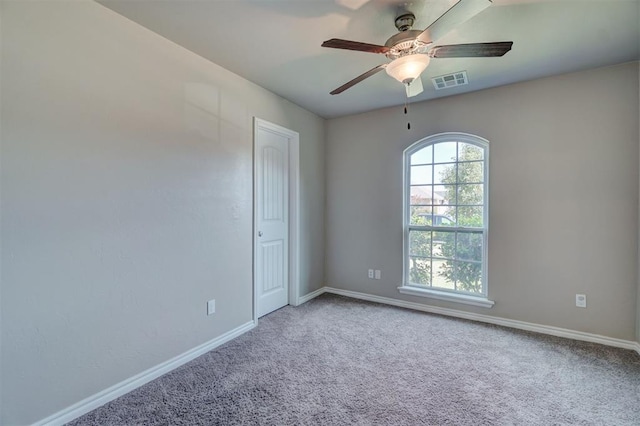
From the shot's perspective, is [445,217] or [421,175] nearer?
[445,217]

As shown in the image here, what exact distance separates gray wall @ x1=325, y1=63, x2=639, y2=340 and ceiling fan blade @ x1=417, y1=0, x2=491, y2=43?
1844 mm

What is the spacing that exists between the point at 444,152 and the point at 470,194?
1.87 ft

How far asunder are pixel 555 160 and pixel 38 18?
13.2 feet

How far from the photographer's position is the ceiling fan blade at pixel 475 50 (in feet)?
4.93

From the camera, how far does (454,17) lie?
142 centimetres

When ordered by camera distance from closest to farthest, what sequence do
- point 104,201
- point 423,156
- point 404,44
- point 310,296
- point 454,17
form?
point 454,17 < point 404,44 < point 104,201 < point 423,156 < point 310,296

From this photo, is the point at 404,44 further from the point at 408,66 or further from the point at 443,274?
the point at 443,274

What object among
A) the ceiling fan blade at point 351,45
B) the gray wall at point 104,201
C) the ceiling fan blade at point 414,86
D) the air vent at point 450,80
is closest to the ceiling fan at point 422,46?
the ceiling fan blade at point 351,45

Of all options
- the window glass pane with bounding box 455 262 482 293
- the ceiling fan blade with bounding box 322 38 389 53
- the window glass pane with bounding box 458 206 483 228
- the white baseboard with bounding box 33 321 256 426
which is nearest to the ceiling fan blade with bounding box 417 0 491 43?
the ceiling fan blade with bounding box 322 38 389 53

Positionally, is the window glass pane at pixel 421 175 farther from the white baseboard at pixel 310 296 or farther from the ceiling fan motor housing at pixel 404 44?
the white baseboard at pixel 310 296

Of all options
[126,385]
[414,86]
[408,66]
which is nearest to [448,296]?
[414,86]

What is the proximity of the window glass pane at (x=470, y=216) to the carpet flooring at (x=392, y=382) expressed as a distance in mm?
1096

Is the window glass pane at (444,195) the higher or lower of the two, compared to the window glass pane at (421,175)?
lower

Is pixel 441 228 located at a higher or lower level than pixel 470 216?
lower
